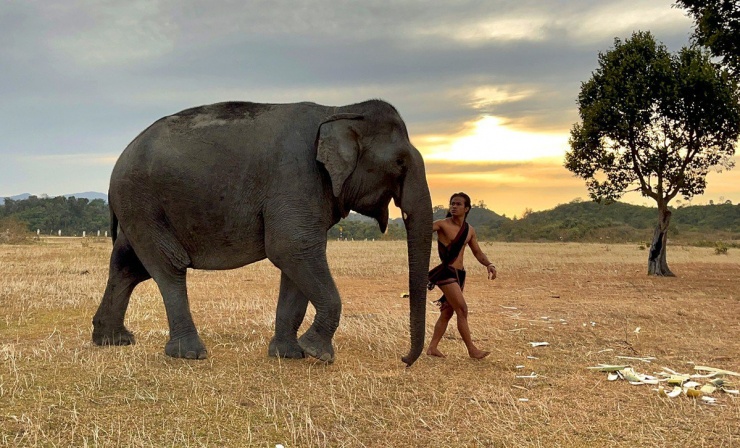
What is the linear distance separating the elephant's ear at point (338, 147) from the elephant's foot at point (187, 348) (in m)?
2.64

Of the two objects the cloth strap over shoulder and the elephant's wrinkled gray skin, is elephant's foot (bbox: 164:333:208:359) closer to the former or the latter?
the elephant's wrinkled gray skin

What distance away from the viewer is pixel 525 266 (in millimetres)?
26703

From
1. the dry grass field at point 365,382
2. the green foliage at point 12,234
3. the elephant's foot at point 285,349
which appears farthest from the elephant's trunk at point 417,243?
the green foliage at point 12,234

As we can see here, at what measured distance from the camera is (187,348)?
7.81m

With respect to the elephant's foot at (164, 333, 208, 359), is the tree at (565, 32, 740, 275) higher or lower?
higher

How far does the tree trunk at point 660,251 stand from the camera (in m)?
22.6

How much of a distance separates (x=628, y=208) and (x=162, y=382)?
10788 centimetres

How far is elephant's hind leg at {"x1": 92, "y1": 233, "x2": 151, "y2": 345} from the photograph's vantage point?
8.73 metres

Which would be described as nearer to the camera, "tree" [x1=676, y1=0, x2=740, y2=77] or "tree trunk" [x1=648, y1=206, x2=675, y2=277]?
"tree" [x1=676, y1=0, x2=740, y2=77]

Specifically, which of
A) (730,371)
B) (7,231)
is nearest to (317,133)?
(730,371)

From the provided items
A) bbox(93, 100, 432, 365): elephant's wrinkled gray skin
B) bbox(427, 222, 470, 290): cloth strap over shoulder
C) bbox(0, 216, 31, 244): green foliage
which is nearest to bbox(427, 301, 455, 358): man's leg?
bbox(427, 222, 470, 290): cloth strap over shoulder

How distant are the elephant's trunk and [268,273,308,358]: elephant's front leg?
155 centimetres

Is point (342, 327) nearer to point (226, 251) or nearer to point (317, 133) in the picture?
point (226, 251)

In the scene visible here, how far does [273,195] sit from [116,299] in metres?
3.07
